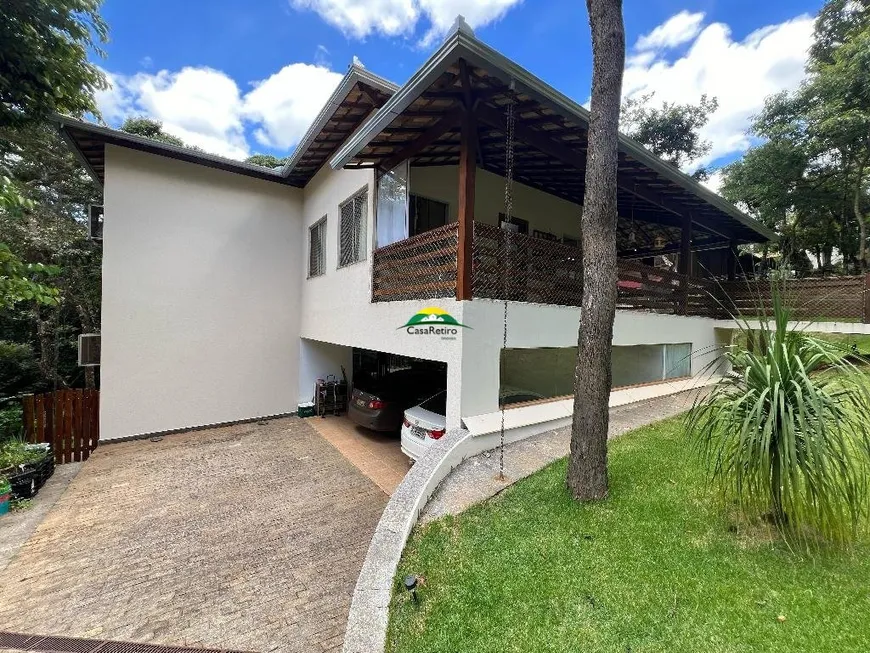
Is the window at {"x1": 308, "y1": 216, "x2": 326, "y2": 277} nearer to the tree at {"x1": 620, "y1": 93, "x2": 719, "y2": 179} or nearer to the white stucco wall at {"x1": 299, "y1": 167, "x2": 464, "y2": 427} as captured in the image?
the white stucco wall at {"x1": 299, "y1": 167, "x2": 464, "y2": 427}

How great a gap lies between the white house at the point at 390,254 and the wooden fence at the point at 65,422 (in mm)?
351

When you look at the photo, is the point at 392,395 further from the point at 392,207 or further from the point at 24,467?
the point at 24,467

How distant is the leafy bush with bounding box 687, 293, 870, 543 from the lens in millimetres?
2379

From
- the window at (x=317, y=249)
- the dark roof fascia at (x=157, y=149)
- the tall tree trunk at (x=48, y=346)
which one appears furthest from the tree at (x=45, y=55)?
the tall tree trunk at (x=48, y=346)

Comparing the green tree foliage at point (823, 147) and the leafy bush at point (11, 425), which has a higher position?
the green tree foliage at point (823, 147)

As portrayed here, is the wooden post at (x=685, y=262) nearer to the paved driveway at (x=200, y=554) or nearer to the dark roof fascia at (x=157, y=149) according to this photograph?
the paved driveway at (x=200, y=554)

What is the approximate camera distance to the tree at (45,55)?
19.0ft

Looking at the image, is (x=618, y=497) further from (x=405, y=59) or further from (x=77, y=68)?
(x=405, y=59)

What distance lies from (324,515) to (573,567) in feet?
12.3

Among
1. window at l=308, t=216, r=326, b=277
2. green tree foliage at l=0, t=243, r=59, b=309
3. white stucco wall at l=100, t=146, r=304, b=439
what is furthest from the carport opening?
green tree foliage at l=0, t=243, r=59, b=309

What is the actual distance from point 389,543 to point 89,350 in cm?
889

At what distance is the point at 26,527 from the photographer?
4.98 m

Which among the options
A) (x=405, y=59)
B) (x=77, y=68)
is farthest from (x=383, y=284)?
(x=405, y=59)

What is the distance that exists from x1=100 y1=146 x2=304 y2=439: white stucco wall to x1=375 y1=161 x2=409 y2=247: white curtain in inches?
184
